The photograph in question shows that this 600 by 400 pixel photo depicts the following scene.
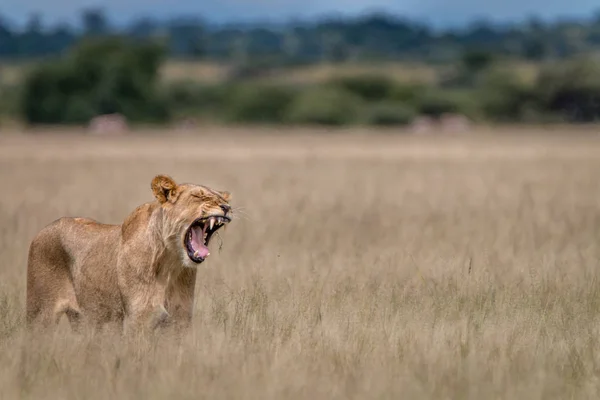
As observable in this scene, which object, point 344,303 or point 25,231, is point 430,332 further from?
point 25,231

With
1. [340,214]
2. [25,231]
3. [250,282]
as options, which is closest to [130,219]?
[250,282]

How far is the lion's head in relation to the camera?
673cm

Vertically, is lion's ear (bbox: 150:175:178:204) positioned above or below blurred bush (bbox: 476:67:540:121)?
below

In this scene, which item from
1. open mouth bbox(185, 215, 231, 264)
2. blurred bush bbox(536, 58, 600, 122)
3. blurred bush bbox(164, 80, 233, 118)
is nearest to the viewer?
open mouth bbox(185, 215, 231, 264)

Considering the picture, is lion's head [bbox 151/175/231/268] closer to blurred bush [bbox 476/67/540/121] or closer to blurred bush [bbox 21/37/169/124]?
blurred bush [bbox 476/67/540/121]

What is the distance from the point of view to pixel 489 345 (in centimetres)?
739

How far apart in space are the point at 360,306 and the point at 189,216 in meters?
2.24

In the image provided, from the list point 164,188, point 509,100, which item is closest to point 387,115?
point 509,100

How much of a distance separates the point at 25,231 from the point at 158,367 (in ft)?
26.3

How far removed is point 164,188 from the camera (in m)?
6.85

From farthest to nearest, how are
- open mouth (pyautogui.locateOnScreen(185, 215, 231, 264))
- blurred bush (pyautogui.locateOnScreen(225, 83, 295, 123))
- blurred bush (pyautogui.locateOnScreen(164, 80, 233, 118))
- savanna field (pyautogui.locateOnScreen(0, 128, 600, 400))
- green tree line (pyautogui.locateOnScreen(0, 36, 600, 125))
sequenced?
1. blurred bush (pyautogui.locateOnScreen(164, 80, 233, 118))
2. blurred bush (pyautogui.locateOnScreen(225, 83, 295, 123))
3. green tree line (pyautogui.locateOnScreen(0, 36, 600, 125))
4. open mouth (pyautogui.locateOnScreen(185, 215, 231, 264))
5. savanna field (pyautogui.locateOnScreen(0, 128, 600, 400))

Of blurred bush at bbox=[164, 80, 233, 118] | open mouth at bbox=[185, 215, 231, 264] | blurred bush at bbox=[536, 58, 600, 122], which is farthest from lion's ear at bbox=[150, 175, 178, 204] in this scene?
blurred bush at bbox=[164, 80, 233, 118]

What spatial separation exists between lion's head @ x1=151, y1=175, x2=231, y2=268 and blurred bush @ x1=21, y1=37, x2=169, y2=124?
80.7 meters

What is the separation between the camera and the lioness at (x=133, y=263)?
22.4 ft
